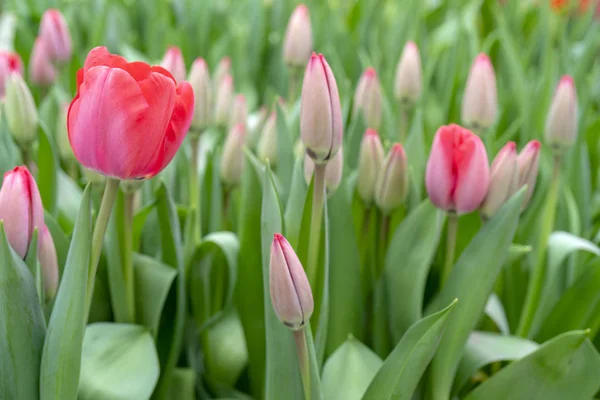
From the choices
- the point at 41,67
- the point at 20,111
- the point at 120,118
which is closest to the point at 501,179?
the point at 120,118

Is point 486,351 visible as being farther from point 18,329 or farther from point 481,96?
point 18,329

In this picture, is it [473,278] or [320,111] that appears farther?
[473,278]

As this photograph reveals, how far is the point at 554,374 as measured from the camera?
708mm

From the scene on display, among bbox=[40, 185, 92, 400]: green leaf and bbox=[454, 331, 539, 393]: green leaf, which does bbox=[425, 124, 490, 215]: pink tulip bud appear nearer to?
bbox=[454, 331, 539, 393]: green leaf

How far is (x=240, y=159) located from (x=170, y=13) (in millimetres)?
956

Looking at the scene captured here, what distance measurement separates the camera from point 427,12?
1783 mm

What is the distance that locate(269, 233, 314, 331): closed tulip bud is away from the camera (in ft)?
1.73

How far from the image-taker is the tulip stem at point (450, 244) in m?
0.73

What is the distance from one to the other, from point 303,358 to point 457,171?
230 mm

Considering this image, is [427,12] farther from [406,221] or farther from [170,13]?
[406,221]

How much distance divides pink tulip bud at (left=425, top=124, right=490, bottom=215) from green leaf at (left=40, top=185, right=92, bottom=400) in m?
0.32

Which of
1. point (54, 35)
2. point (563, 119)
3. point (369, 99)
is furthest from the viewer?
point (54, 35)

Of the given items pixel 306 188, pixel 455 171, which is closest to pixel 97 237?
pixel 306 188

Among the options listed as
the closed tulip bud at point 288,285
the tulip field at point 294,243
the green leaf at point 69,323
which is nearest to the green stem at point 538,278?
the tulip field at point 294,243
